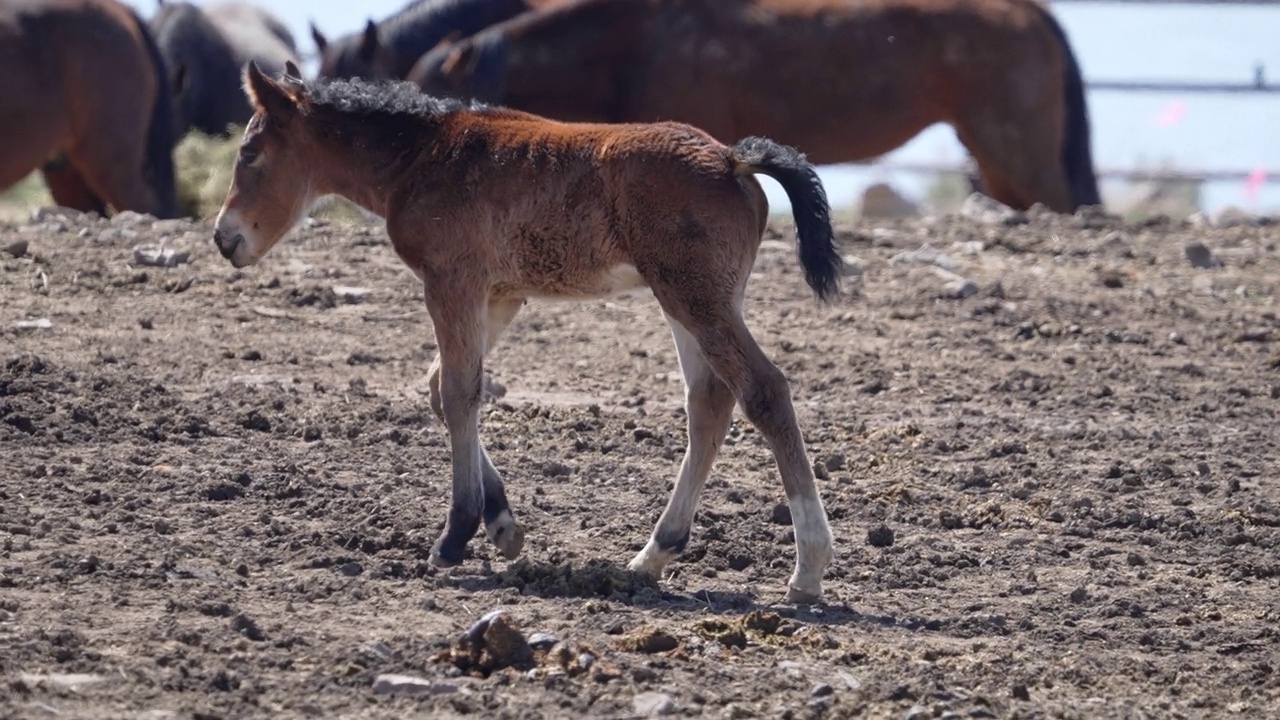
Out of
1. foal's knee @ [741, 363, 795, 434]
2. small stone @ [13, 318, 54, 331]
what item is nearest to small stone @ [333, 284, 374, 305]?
small stone @ [13, 318, 54, 331]

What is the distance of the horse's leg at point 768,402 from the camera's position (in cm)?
572

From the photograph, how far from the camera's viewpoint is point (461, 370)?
6141 mm

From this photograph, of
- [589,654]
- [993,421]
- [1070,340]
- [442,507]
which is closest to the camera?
[589,654]

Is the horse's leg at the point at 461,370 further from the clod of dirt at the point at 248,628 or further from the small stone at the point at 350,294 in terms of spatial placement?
the small stone at the point at 350,294

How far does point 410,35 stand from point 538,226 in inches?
313

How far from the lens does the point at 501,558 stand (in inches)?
245

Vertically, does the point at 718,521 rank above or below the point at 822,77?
below

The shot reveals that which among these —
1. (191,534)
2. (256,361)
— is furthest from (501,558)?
(256,361)

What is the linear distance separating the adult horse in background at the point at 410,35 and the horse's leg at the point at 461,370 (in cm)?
760

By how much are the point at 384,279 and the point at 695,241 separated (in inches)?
187

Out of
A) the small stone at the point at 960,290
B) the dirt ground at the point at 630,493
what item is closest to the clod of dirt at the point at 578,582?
the dirt ground at the point at 630,493

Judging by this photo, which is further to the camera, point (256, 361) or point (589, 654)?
point (256, 361)

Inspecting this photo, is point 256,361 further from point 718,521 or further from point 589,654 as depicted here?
point 589,654

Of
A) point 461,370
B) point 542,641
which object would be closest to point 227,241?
point 461,370
